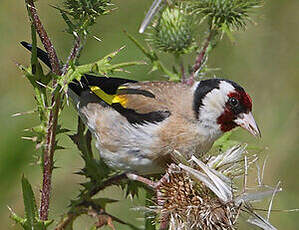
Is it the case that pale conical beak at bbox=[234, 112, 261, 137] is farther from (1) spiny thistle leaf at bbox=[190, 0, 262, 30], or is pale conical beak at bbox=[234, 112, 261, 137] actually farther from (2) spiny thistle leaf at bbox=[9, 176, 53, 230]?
(2) spiny thistle leaf at bbox=[9, 176, 53, 230]

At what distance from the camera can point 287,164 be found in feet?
15.7

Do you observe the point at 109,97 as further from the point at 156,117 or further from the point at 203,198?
the point at 203,198

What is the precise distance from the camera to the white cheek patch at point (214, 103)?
320cm

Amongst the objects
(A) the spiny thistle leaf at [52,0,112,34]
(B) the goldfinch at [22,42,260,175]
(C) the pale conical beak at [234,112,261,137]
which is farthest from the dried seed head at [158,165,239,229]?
(A) the spiny thistle leaf at [52,0,112,34]

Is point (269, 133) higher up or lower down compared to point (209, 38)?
lower down

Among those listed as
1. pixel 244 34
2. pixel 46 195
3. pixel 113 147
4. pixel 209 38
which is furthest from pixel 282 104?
pixel 46 195

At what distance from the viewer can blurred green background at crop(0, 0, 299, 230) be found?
420 centimetres

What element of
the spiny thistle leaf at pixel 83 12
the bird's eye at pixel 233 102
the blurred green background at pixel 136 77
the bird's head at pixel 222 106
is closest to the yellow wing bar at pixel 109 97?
the bird's head at pixel 222 106

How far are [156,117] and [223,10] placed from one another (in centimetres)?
70

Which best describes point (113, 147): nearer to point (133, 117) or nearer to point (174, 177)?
point (133, 117)

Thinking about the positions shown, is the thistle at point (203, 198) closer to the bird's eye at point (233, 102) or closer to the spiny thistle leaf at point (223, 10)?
the bird's eye at point (233, 102)

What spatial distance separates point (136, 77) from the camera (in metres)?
4.82

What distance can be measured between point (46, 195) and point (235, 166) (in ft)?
3.03

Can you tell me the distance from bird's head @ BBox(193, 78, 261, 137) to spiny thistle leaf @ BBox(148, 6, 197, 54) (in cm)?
25
